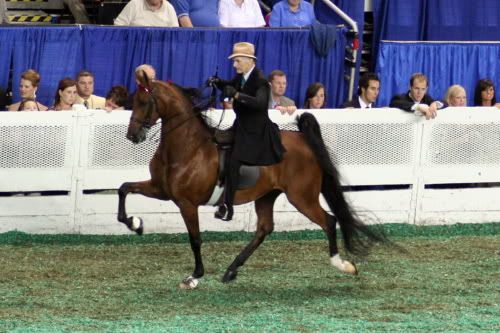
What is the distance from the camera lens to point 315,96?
1498cm

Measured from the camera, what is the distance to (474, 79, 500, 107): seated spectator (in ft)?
52.8

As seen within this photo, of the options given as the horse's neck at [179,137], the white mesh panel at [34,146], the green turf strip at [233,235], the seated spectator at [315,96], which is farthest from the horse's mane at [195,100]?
the seated spectator at [315,96]

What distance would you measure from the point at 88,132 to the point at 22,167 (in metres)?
0.79

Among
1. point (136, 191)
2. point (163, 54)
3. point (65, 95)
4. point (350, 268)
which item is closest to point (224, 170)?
point (136, 191)

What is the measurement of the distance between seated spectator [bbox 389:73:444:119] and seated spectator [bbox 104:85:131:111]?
10.4 ft

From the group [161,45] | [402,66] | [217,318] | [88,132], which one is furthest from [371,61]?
[217,318]

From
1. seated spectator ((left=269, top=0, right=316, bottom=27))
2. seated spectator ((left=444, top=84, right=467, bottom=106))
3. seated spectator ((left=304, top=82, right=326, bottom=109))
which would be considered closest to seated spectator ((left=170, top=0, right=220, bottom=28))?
seated spectator ((left=269, top=0, right=316, bottom=27))

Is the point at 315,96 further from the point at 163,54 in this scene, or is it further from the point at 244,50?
the point at 244,50

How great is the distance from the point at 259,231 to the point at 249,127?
1.00 metres

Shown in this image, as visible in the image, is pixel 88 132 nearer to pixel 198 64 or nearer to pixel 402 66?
pixel 198 64

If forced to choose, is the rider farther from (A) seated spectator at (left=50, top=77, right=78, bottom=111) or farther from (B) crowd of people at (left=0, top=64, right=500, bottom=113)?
(A) seated spectator at (left=50, top=77, right=78, bottom=111)

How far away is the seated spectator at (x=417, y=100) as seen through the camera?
14562mm

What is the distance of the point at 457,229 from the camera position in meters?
14.7

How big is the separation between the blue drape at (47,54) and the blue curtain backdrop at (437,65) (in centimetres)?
411
